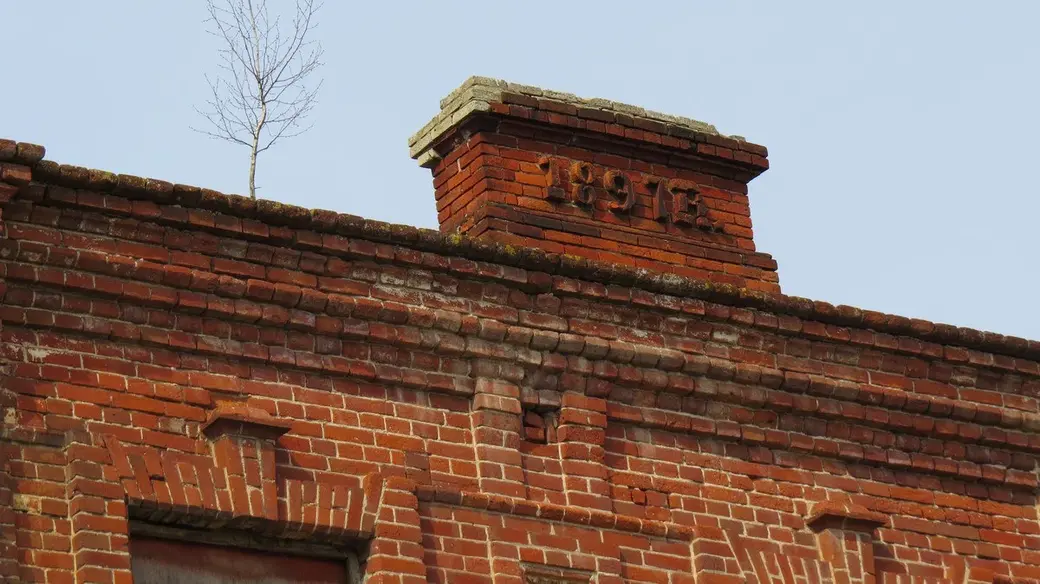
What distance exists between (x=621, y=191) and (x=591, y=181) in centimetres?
21

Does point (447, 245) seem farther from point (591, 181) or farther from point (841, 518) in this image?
point (841, 518)

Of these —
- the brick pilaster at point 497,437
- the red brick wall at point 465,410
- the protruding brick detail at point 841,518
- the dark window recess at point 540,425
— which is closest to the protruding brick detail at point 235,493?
the red brick wall at point 465,410

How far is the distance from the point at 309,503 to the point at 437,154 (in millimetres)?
3438

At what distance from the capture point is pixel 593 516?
13.0 meters

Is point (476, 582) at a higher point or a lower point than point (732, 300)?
lower

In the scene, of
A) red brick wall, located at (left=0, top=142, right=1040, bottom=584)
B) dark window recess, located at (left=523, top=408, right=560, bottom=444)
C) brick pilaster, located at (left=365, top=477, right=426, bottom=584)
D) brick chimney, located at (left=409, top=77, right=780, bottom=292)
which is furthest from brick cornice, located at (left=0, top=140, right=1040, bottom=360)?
brick pilaster, located at (left=365, top=477, right=426, bottom=584)

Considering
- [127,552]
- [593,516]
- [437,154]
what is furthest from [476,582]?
[437,154]

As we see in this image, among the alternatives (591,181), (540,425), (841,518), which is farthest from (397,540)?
(591,181)

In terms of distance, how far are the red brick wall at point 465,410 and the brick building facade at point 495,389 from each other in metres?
0.02

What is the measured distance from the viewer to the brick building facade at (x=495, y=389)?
11.9 meters

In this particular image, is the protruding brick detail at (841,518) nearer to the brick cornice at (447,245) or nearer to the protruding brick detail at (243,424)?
the brick cornice at (447,245)

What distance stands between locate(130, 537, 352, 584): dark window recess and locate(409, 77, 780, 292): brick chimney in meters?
2.63

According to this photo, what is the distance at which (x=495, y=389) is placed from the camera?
43.2 ft

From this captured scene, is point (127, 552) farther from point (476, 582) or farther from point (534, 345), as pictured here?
point (534, 345)
